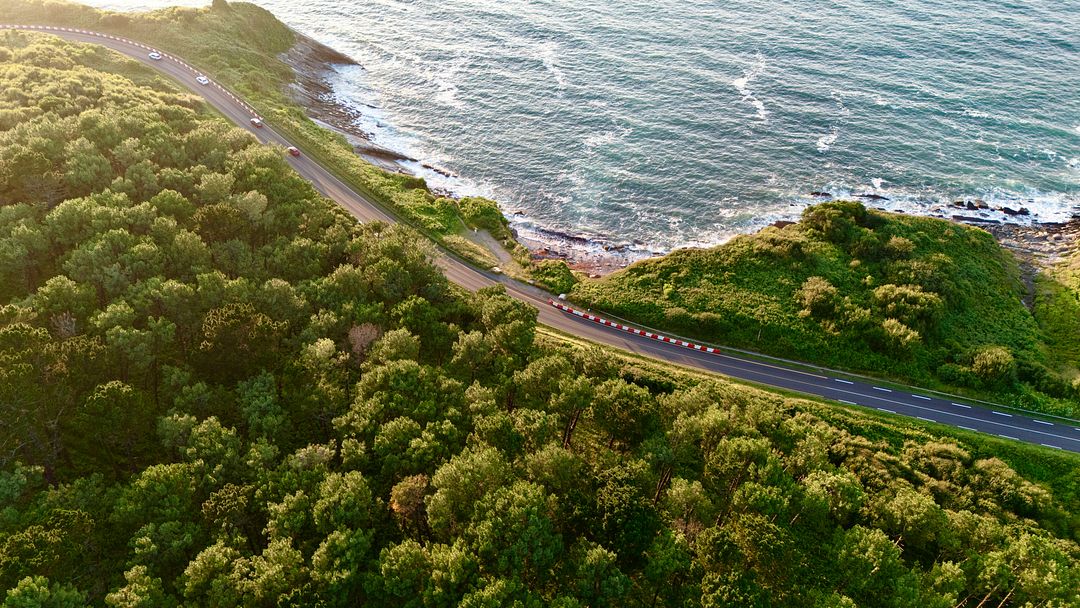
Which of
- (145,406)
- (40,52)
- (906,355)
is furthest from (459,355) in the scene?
(40,52)

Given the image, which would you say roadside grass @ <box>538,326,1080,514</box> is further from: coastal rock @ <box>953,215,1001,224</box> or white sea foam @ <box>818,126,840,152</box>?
white sea foam @ <box>818,126,840,152</box>

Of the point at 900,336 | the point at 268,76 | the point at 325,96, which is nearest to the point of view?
the point at 900,336

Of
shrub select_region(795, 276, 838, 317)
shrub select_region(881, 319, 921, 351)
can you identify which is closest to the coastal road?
shrub select_region(881, 319, 921, 351)

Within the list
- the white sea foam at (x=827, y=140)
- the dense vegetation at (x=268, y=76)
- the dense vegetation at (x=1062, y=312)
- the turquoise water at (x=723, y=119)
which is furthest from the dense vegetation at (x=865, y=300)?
the white sea foam at (x=827, y=140)

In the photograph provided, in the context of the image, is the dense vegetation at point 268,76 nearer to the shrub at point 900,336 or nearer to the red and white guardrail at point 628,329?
the red and white guardrail at point 628,329

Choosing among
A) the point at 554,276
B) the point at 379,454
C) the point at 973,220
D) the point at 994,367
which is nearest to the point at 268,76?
the point at 554,276

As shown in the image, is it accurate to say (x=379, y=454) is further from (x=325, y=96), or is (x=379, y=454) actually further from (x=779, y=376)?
(x=325, y=96)
